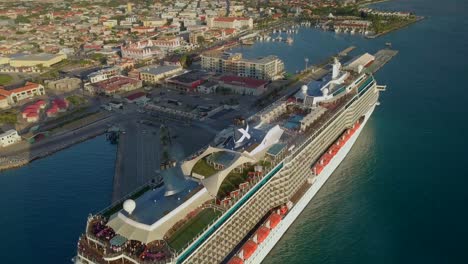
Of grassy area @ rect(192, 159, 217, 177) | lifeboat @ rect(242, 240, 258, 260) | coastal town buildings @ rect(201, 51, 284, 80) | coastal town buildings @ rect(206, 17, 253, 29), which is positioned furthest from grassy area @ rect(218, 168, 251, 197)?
coastal town buildings @ rect(206, 17, 253, 29)

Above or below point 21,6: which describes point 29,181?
below

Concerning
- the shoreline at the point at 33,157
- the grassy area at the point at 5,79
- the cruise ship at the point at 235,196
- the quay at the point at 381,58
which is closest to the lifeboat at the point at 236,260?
the cruise ship at the point at 235,196

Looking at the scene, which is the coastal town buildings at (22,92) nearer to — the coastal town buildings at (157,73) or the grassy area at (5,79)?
the grassy area at (5,79)

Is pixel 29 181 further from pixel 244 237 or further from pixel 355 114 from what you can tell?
pixel 355 114

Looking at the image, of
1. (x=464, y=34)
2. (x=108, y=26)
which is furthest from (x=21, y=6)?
(x=464, y=34)

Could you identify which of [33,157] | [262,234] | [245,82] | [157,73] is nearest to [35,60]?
[157,73]
